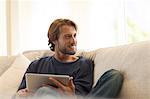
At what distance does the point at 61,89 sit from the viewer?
1487mm

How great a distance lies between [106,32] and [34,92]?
5.36 feet

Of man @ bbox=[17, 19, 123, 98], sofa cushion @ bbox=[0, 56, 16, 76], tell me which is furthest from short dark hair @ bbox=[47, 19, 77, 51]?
sofa cushion @ bbox=[0, 56, 16, 76]

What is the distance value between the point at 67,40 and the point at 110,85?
60cm

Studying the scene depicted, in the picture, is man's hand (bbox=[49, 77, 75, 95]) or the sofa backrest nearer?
the sofa backrest

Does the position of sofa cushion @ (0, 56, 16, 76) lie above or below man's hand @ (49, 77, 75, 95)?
above

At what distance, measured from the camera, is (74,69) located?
1.83 metres

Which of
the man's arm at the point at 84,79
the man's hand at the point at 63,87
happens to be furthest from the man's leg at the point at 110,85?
the man's arm at the point at 84,79

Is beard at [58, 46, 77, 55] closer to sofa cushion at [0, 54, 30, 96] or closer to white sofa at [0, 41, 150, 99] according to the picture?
white sofa at [0, 41, 150, 99]

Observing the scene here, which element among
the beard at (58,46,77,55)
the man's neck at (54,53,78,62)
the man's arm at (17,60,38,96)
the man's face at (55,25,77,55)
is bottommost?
the man's arm at (17,60,38,96)

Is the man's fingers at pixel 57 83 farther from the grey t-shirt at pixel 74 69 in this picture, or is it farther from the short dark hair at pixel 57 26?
the short dark hair at pixel 57 26

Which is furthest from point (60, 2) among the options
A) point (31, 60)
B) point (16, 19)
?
point (31, 60)

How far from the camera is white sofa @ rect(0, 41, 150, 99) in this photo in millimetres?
1335

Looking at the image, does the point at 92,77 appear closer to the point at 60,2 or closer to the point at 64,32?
the point at 64,32

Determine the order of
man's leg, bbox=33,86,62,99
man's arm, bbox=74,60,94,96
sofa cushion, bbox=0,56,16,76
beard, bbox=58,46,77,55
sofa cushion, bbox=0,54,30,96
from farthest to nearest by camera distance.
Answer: sofa cushion, bbox=0,56,16,76 < sofa cushion, bbox=0,54,30,96 < beard, bbox=58,46,77,55 < man's arm, bbox=74,60,94,96 < man's leg, bbox=33,86,62,99
